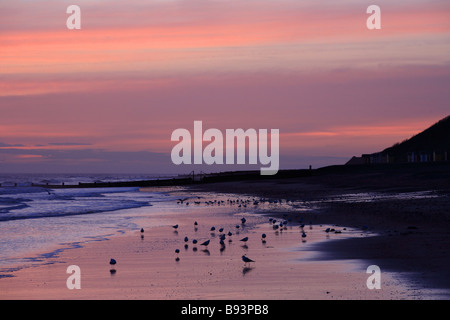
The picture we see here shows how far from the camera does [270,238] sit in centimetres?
2262

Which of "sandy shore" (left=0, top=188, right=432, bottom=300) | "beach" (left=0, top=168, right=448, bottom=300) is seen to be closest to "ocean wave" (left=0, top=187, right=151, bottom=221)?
"beach" (left=0, top=168, right=448, bottom=300)

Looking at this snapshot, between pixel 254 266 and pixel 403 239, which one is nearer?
pixel 254 266

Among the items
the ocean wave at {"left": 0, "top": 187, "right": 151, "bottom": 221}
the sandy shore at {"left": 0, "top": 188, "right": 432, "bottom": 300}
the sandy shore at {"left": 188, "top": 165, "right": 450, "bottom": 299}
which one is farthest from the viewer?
the ocean wave at {"left": 0, "top": 187, "right": 151, "bottom": 221}

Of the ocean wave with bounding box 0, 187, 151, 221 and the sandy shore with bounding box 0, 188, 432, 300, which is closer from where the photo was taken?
the sandy shore with bounding box 0, 188, 432, 300

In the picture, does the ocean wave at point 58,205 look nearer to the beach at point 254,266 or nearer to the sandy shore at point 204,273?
the beach at point 254,266

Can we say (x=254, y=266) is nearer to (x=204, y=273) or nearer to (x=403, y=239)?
(x=204, y=273)

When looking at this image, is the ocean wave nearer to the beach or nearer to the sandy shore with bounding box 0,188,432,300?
the beach

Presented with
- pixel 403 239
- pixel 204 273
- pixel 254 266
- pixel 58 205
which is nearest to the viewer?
pixel 204 273

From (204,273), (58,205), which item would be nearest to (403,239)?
(204,273)

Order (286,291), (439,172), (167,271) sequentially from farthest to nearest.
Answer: (439,172)
(167,271)
(286,291)
